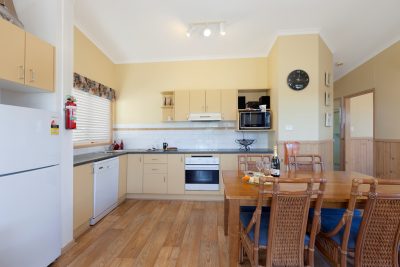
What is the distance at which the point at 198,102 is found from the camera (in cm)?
384

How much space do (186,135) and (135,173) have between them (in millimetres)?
1202

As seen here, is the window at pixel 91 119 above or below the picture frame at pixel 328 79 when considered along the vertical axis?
below

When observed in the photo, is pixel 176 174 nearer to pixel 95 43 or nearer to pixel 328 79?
pixel 95 43

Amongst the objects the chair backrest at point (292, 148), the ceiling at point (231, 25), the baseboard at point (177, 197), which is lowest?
the baseboard at point (177, 197)

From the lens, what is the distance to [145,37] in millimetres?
3412

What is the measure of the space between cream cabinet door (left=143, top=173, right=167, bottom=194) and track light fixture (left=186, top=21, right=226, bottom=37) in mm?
2371

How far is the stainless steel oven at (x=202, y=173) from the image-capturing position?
140 inches

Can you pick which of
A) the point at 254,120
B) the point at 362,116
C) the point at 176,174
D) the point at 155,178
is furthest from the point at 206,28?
the point at 362,116

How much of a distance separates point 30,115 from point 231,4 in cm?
253

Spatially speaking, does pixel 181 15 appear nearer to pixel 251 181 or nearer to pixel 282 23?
pixel 282 23

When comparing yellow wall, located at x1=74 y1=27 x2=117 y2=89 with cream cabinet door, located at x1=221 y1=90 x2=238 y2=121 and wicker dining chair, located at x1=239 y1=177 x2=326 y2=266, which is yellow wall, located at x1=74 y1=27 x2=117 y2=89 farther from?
wicker dining chair, located at x1=239 y1=177 x2=326 y2=266

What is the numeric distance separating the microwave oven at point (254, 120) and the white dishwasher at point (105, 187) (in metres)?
2.21

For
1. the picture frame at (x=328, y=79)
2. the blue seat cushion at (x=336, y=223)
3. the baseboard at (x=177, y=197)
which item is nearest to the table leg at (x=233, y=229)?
the blue seat cushion at (x=336, y=223)

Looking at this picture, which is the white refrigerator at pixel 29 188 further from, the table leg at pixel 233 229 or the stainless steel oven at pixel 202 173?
the stainless steel oven at pixel 202 173
